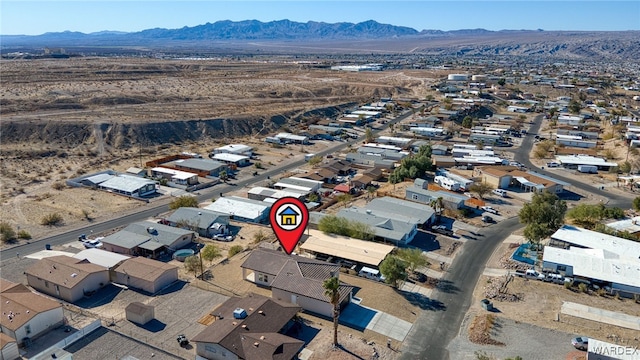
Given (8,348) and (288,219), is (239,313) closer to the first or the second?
(288,219)

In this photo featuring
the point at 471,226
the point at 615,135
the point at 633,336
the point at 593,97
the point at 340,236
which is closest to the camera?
the point at 633,336

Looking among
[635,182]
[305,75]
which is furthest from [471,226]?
[305,75]

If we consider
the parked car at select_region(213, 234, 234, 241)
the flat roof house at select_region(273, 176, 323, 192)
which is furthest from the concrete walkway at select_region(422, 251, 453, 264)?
the flat roof house at select_region(273, 176, 323, 192)

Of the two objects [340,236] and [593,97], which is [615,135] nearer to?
[593,97]

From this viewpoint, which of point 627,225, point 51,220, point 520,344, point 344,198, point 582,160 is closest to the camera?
point 520,344

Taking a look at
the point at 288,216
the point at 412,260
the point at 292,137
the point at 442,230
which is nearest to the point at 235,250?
the point at 288,216

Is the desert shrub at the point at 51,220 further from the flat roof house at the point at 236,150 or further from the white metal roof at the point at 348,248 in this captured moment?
the flat roof house at the point at 236,150

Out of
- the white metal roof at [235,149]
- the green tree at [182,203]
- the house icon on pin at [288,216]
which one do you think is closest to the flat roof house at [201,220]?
the green tree at [182,203]
